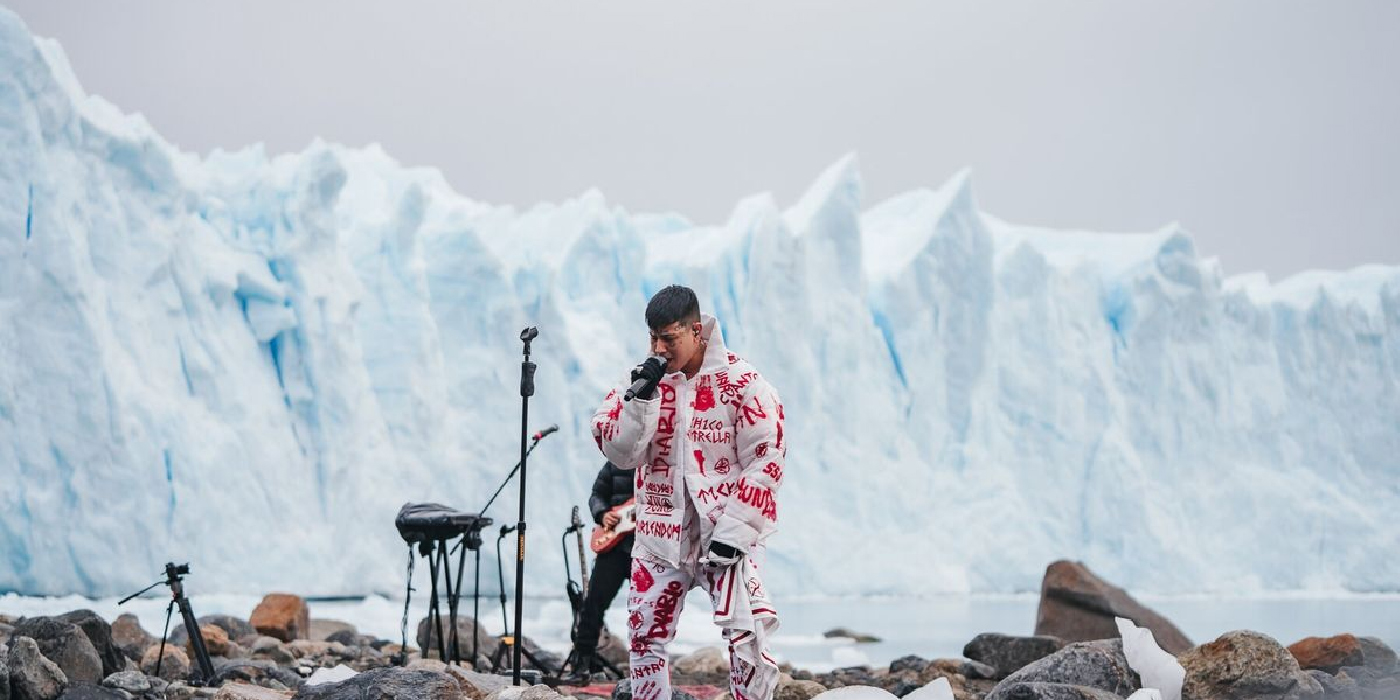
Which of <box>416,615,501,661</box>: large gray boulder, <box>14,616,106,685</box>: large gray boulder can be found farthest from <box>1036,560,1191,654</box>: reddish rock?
<box>14,616,106,685</box>: large gray boulder

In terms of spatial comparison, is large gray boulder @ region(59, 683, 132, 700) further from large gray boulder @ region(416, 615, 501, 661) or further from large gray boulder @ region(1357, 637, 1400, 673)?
large gray boulder @ region(1357, 637, 1400, 673)

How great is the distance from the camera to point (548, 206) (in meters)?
22.5

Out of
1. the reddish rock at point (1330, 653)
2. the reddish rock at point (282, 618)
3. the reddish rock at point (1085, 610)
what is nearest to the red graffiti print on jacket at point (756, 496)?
the reddish rock at point (1330, 653)

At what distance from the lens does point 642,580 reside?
8.79ft

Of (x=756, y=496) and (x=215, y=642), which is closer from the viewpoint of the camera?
(x=756, y=496)

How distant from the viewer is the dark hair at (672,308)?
259cm

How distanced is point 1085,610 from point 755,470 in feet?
17.8

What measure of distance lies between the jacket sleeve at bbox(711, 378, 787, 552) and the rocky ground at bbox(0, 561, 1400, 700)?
0.78 meters

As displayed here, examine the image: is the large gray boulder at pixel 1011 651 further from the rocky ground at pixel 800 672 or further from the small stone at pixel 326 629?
the small stone at pixel 326 629

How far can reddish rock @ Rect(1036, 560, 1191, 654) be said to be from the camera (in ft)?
23.8

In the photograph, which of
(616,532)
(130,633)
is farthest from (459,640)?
(616,532)

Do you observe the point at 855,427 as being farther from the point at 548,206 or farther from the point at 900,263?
the point at 548,206

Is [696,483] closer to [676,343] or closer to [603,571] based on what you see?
[676,343]

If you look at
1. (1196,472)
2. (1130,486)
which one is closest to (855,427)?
(1130,486)
